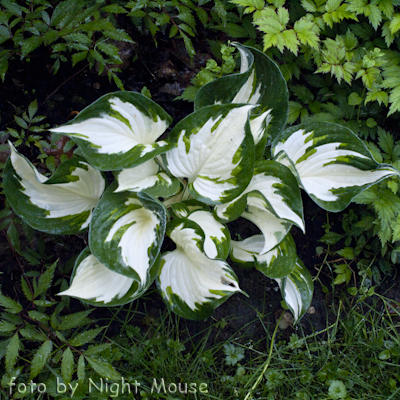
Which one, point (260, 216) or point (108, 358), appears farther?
point (108, 358)

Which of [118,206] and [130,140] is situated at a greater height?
[130,140]

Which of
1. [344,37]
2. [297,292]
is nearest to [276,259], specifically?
[297,292]

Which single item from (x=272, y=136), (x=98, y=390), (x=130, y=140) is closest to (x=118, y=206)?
(x=130, y=140)

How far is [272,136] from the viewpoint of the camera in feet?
4.15

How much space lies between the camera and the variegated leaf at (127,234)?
1.04m

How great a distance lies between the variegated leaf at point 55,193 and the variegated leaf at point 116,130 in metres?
0.16

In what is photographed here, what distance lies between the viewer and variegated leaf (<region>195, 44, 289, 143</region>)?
1127 millimetres

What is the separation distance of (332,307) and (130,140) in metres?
1.26

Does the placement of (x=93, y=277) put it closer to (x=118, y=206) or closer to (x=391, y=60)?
(x=118, y=206)

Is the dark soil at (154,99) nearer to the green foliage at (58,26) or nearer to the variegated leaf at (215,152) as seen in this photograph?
A: the green foliage at (58,26)

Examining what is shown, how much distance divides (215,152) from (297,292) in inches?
25.3

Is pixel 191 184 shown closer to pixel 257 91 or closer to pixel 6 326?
pixel 257 91

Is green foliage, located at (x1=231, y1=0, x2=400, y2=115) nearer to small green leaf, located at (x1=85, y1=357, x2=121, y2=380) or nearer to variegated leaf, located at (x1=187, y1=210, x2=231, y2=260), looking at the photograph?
variegated leaf, located at (x1=187, y1=210, x2=231, y2=260)

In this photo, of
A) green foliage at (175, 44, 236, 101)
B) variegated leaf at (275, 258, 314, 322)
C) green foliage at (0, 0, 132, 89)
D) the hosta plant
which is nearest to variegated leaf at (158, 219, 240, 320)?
the hosta plant
